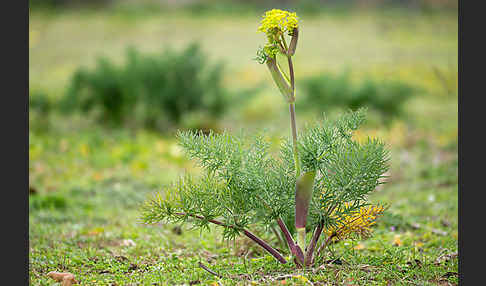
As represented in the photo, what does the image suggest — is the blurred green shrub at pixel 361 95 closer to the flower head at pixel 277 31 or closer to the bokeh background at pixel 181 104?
the bokeh background at pixel 181 104

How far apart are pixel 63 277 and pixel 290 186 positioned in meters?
1.19

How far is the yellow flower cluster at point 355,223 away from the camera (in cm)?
229

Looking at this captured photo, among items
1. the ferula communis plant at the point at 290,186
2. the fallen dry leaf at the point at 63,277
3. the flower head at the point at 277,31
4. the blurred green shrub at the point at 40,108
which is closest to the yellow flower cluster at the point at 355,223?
the ferula communis plant at the point at 290,186

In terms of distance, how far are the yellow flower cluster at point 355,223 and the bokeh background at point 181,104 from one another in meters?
0.57

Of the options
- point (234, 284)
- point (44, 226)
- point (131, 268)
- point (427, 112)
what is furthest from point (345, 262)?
point (427, 112)

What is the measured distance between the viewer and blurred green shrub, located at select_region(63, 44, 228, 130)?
307 inches

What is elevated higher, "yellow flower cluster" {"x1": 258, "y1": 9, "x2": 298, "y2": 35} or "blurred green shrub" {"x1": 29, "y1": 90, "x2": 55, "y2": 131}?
"yellow flower cluster" {"x1": 258, "y1": 9, "x2": 298, "y2": 35}

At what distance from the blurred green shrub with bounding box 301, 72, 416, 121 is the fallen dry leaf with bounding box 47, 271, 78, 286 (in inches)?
251

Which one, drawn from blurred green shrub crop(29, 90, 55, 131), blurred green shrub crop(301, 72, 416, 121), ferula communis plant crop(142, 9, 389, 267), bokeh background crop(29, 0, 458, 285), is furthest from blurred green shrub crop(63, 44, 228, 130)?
ferula communis plant crop(142, 9, 389, 267)

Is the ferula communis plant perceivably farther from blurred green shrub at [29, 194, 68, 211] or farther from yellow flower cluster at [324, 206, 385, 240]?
blurred green shrub at [29, 194, 68, 211]

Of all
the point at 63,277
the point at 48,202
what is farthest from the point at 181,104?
the point at 63,277

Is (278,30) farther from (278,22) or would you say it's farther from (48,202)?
(48,202)

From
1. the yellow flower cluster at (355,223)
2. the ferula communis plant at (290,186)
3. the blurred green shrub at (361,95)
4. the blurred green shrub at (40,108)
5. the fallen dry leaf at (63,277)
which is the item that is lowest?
the fallen dry leaf at (63,277)

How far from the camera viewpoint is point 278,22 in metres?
2.03
